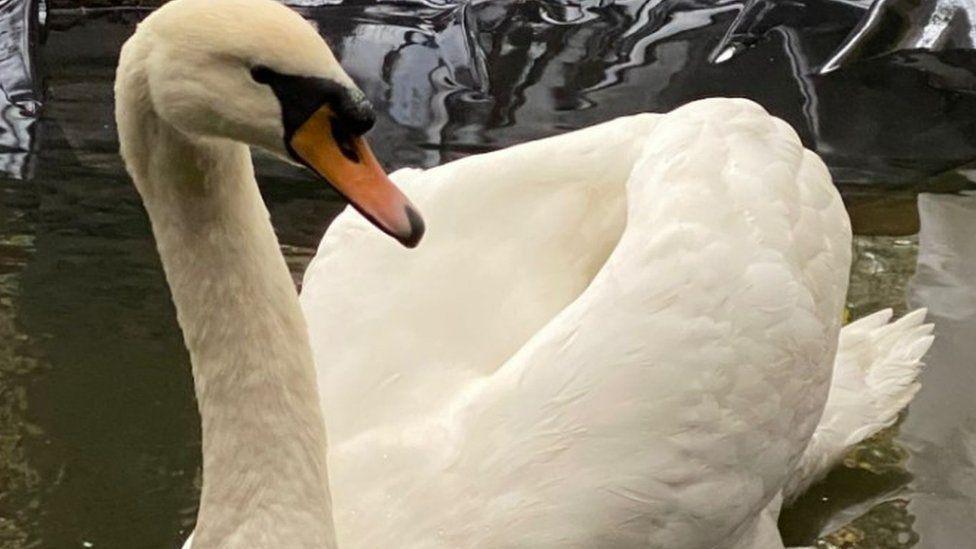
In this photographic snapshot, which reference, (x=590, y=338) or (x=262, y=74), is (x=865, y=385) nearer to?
(x=590, y=338)

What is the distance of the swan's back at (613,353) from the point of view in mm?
2791

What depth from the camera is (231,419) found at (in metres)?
2.50

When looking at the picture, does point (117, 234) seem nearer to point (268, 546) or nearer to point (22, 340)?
point (22, 340)

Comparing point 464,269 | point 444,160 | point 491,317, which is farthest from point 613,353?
point 444,160

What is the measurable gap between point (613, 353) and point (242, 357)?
2.26ft

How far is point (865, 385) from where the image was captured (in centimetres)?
394

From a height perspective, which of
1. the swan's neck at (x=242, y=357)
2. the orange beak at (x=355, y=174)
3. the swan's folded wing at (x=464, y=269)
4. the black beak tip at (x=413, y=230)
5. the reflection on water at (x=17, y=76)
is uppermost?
the orange beak at (x=355, y=174)

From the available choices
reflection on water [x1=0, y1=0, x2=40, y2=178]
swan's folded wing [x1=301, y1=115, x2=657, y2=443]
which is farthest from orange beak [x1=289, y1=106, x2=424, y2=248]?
reflection on water [x1=0, y1=0, x2=40, y2=178]

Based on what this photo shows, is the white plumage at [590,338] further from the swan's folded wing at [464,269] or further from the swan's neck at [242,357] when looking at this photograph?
the swan's neck at [242,357]

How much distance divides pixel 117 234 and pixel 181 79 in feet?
9.78

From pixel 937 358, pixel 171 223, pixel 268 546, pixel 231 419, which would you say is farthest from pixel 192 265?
pixel 937 358

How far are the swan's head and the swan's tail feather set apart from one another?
1800 mm

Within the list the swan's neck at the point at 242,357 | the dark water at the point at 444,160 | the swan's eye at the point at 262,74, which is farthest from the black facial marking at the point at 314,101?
the dark water at the point at 444,160

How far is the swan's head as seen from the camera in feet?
6.79
